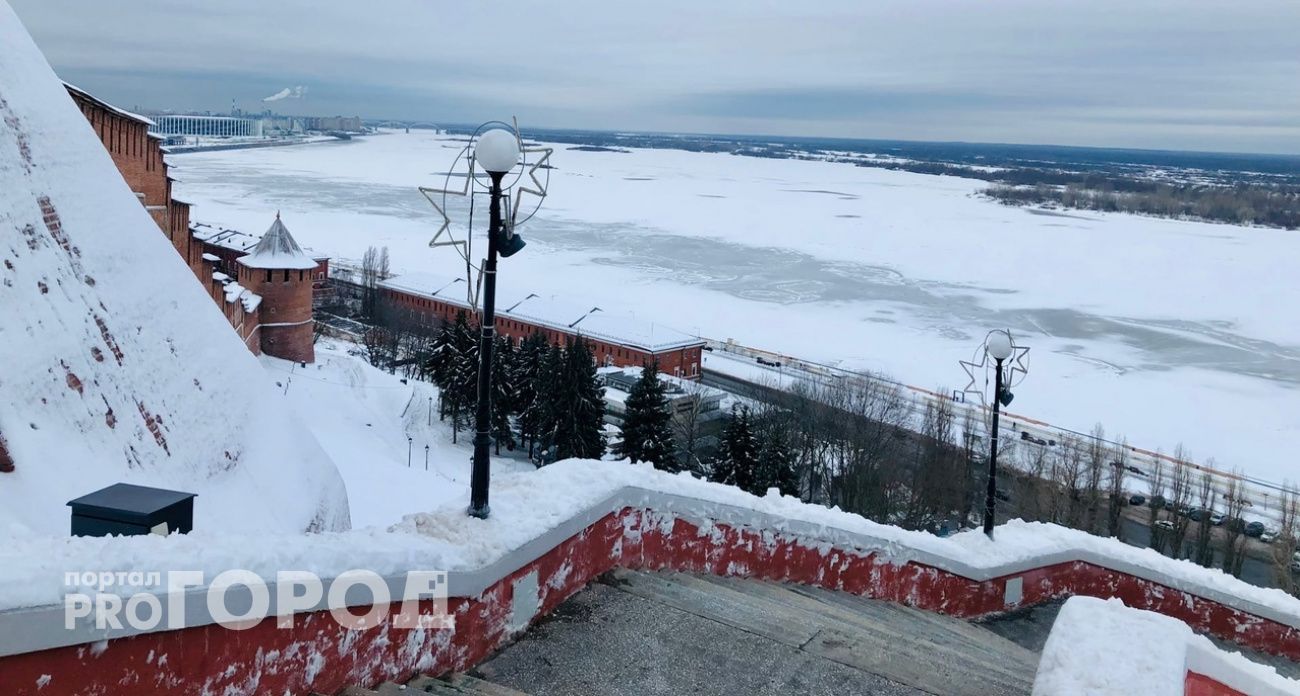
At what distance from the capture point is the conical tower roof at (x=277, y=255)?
2498 centimetres

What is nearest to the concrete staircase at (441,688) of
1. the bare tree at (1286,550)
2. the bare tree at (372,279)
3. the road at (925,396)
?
the road at (925,396)

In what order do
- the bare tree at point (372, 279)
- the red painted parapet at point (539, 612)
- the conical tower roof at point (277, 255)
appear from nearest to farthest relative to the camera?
1. the red painted parapet at point (539, 612)
2. the conical tower roof at point (277, 255)
3. the bare tree at point (372, 279)

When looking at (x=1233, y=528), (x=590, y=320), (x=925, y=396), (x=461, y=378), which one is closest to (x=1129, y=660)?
(x=1233, y=528)

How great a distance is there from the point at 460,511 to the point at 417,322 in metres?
34.6

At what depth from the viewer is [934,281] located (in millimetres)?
47781

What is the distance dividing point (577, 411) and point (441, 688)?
19.5 metres

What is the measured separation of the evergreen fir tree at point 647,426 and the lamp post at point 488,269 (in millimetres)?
17052

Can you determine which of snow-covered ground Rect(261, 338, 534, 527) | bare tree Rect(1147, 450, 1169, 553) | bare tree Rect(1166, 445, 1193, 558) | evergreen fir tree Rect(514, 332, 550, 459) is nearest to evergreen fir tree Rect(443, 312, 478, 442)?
snow-covered ground Rect(261, 338, 534, 527)

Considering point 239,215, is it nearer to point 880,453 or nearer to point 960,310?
point 960,310

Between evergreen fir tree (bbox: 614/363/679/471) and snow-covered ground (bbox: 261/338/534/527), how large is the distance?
303 cm

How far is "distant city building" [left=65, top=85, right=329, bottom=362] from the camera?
45.1 ft

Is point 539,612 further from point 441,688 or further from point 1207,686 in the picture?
point 1207,686

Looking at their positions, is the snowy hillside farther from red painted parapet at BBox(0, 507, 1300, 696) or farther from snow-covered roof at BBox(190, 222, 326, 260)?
snow-covered roof at BBox(190, 222, 326, 260)

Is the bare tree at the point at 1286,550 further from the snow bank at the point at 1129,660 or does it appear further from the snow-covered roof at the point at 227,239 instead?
the snow-covered roof at the point at 227,239
